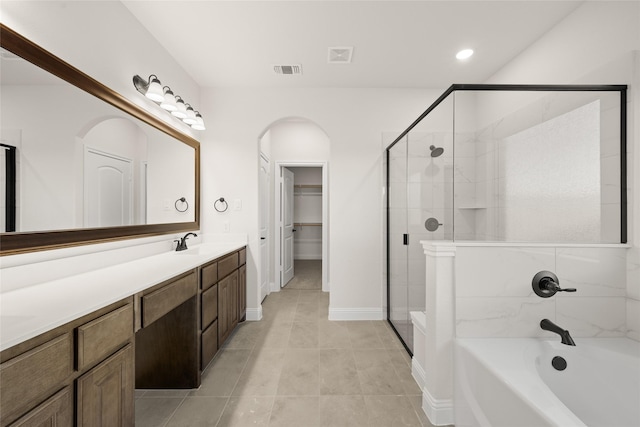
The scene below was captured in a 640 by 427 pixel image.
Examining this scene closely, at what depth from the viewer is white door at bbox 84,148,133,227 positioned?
5.01 ft

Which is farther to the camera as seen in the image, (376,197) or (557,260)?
(376,197)

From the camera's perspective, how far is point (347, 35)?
215 centimetres

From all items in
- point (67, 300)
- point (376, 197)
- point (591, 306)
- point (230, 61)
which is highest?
point (230, 61)

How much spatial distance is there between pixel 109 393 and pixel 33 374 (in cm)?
39

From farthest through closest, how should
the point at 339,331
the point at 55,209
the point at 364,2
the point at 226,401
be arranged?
the point at 339,331 → the point at 364,2 → the point at 226,401 → the point at 55,209

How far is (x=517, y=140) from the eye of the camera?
212 cm

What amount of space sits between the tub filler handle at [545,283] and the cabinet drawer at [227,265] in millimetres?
2177

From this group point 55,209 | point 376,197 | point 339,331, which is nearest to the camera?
point 55,209

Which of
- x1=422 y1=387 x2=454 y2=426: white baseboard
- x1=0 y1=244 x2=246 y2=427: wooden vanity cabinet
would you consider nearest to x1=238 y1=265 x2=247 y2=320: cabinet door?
x1=0 y1=244 x2=246 y2=427: wooden vanity cabinet

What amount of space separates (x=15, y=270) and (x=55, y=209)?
312mm

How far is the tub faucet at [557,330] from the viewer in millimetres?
1403

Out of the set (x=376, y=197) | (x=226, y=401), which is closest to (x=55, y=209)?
(x=226, y=401)

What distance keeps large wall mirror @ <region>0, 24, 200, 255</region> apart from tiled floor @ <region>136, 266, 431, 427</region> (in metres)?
1.19

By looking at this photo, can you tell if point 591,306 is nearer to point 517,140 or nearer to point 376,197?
point 517,140
